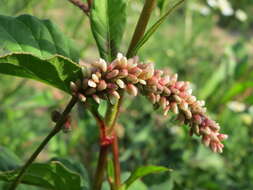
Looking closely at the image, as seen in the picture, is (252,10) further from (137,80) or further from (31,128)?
(137,80)

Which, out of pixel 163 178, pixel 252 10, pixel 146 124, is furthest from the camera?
pixel 252 10

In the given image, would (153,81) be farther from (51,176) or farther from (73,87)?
(51,176)

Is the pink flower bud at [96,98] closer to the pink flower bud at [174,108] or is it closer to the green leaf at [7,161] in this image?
the pink flower bud at [174,108]

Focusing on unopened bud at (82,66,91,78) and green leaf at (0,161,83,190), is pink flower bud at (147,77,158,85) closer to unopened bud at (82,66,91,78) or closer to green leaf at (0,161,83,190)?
unopened bud at (82,66,91,78)

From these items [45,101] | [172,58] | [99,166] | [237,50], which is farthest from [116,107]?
[172,58]

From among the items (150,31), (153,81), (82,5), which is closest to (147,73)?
(153,81)
